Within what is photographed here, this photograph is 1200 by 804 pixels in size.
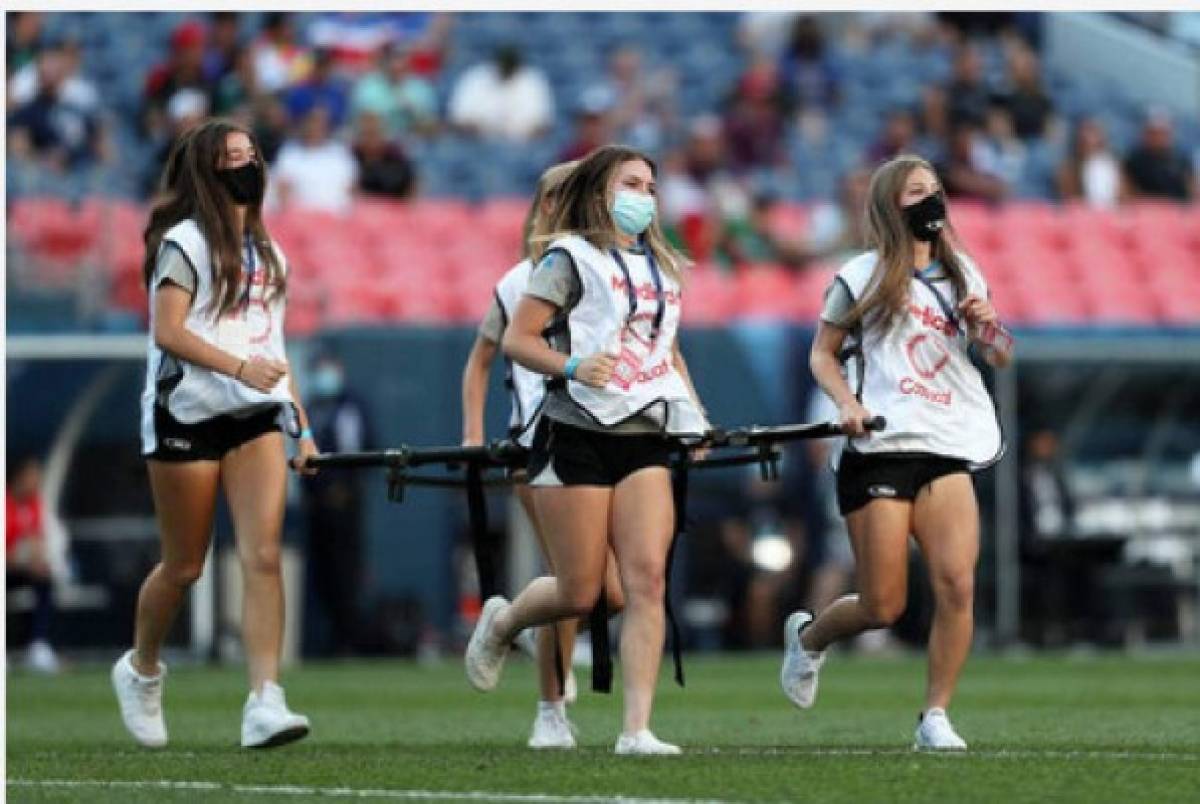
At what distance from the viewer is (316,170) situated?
80.6 feet

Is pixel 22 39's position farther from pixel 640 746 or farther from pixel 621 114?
pixel 640 746

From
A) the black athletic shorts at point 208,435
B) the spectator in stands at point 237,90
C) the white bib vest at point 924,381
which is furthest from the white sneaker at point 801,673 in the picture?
the spectator in stands at point 237,90

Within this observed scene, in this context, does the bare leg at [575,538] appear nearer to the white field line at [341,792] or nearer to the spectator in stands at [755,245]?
the white field line at [341,792]

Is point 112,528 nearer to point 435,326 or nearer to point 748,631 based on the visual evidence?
point 435,326

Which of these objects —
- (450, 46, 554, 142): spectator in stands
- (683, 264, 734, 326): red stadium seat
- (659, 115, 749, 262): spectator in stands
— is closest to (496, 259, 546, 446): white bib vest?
(683, 264, 734, 326): red stadium seat

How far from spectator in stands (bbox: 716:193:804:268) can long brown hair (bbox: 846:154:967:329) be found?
45.1ft

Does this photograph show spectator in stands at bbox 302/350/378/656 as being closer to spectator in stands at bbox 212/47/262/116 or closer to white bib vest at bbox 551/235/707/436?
spectator in stands at bbox 212/47/262/116

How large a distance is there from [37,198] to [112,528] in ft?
7.42

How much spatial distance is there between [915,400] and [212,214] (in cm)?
232

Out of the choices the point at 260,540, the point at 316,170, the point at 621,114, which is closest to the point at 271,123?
the point at 316,170

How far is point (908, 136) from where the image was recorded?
26469 mm

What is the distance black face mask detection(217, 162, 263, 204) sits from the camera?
10773 mm

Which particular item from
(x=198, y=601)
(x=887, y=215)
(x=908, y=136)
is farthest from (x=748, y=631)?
(x=887, y=215)

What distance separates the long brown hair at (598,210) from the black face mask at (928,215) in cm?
76
